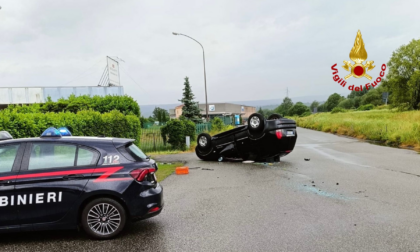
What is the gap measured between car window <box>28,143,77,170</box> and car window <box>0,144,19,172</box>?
0.75 ft

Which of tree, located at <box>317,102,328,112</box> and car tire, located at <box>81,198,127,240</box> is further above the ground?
tree, located at <box>317,102,328,112</box>

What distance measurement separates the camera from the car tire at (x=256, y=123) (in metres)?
11.3

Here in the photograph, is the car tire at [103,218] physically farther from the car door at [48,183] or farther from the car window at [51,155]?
the car window at [51,155]

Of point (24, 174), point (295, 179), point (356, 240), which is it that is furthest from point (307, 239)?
point (295, 179)

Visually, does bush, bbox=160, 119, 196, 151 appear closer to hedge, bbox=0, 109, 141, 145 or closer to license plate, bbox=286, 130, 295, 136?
hedge, bbox=0, 109, 141, 145

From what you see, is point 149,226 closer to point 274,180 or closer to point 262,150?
point 274,180

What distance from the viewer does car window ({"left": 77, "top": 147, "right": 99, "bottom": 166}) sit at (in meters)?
4.53

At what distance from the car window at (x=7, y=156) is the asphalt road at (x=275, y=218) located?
1050 mm

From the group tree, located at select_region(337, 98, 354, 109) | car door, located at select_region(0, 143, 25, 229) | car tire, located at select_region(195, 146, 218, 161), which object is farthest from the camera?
tree, located at select_region(337, 98, 354, 109)

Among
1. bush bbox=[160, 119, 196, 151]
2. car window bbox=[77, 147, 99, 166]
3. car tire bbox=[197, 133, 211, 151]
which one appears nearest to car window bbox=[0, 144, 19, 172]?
car window bbox=[77, 147, 99, 166]

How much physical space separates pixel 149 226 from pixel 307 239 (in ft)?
7.95

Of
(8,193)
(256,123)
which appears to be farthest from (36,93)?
(8,193)

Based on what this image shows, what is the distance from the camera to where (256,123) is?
37.6 ft

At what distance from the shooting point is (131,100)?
23219 millimetres
